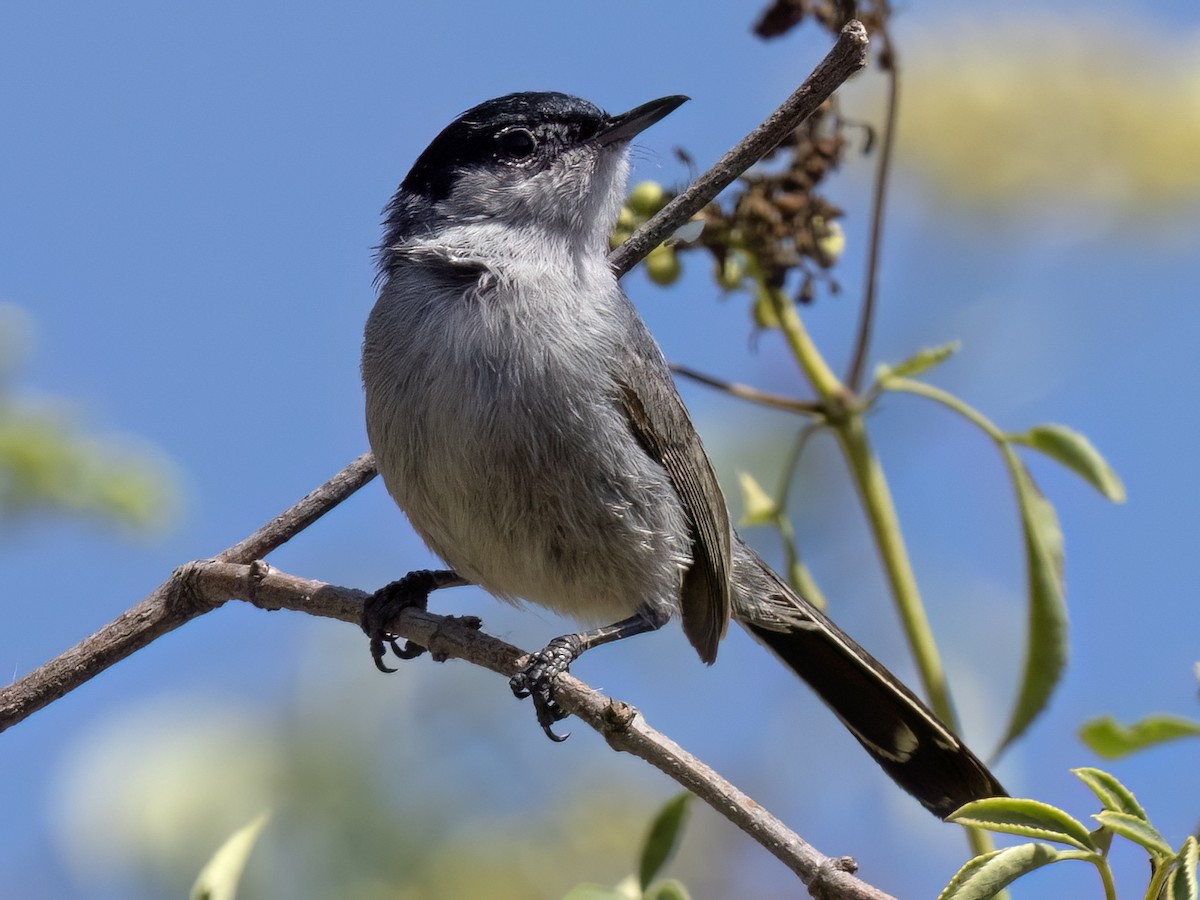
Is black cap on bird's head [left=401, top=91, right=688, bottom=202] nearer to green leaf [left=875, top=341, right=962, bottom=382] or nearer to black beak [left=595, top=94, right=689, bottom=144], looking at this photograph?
black beak [left=595, top=94, right=689, bottom=144]

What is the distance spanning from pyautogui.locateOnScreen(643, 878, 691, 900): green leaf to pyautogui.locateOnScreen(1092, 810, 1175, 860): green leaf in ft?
2.58

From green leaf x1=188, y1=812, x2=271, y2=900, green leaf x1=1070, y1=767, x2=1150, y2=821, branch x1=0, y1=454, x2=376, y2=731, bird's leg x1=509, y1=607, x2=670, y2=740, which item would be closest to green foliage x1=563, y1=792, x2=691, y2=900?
bird's leg x1=509, y1=607, x2=670, y2=740

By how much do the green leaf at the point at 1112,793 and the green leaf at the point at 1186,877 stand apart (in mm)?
96

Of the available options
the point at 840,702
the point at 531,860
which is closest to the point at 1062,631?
the point at 840,702

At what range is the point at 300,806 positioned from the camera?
3713 mm

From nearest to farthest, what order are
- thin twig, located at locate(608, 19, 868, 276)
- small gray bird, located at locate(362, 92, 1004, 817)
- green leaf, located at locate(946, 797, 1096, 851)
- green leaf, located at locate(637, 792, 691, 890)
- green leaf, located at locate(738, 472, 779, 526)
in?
green leaf, located at locate(946, 797, 1096, 851) < green leaf, located at locate(637, 792, 691, 890) < thin twig, located at locate(608, 19, 868, 276) < green leaf, located at locate(738, 472, 779, 526) < small gray bird, located at locate(362, 92, 1004, 817)

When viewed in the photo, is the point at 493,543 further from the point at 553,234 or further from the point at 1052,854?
the point at 1052,854

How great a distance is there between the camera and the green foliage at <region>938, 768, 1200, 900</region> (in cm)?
171

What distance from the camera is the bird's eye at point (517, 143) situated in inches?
157

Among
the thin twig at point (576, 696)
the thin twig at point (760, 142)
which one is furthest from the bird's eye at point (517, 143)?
the thin twig at point (576, 696)

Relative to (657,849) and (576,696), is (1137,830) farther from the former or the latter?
(576,696)

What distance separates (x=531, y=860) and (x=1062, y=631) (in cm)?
147

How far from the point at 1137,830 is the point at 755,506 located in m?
1.63

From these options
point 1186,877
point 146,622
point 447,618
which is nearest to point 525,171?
point 447,618
